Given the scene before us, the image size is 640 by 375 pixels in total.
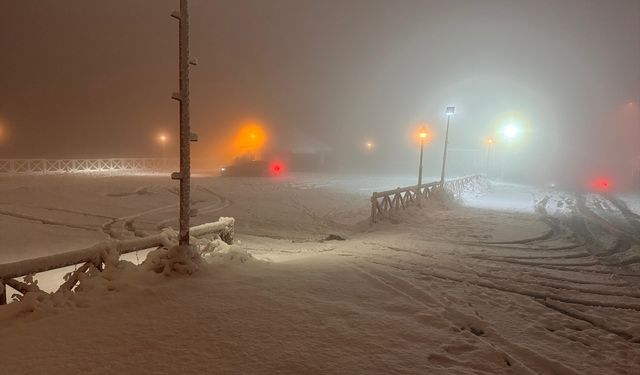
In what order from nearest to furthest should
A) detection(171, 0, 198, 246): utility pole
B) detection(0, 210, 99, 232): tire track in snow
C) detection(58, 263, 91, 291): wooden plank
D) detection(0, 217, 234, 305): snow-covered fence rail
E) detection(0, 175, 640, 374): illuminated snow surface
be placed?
1. detection(0, 175, 640, 374): illuminated snow surface
2. detection(0, 217, 234, 305): snow-covered fence rail
3. detection(58, 263, 91, 291): wooden plank
4. detection(171, 0, 198, 246): utility pole
5. detection(0, 210, 99, 232): tire track in snow

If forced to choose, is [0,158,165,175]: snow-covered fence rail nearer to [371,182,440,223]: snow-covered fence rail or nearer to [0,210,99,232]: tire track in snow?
[0,210,99,232]: tire track in snow

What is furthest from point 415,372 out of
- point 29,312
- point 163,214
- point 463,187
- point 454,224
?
point 463,187

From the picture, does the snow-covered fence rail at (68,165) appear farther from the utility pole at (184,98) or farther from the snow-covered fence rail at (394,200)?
the utility pole at (184,98)

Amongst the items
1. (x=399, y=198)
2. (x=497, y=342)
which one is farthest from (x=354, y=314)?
Result: (x=399, y=198)

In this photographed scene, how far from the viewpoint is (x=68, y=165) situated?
36.7 m

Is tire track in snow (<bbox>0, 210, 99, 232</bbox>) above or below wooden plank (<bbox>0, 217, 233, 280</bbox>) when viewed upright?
below

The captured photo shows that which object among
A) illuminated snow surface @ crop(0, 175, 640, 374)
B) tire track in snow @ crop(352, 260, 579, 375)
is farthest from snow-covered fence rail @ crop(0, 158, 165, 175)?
tire track in snow @ crop(352, 260, 579, 375)

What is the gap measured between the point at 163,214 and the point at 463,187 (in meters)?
19.1

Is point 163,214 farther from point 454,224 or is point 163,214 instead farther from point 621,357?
point 621,357

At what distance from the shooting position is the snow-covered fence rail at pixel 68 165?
33875 millimetres

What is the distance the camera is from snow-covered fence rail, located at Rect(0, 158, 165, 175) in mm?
33875

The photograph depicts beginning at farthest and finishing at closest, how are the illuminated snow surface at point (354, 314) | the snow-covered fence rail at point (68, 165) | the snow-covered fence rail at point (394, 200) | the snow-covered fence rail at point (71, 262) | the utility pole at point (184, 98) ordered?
the snow-covered fence rail at point (68, 165) < the snow-covered fence rail at point (394, 200) < the utility pole at point (184, 98) < the snow-covered fence rail at point (71, 262) < the illuminated snow surface at point (354, 314)

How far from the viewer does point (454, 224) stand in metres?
14.2

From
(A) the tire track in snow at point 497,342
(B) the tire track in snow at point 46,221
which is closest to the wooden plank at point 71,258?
(A) the tire track in snow at point 497,342
